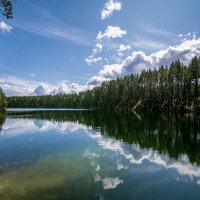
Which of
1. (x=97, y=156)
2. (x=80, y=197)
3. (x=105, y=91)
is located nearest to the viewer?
(x=80, y=197)

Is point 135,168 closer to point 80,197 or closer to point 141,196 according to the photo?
point 141,196

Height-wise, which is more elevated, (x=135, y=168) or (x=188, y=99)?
(x=188, y=99)

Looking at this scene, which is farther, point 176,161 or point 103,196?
point 176,161

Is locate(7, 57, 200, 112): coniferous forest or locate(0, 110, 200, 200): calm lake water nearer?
locate(0, 110, 200, 200): calm lake water

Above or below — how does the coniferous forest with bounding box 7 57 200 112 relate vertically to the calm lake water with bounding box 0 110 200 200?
above

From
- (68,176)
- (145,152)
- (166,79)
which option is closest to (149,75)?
(166,79)

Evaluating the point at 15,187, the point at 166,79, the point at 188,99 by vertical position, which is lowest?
the point at 15,187

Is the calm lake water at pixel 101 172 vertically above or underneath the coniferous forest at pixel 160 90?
underneath

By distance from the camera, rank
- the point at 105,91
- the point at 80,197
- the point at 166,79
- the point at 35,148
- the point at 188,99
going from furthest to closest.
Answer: the point at 105,91 → the point at 166,79 → the point at 188,99 → the point at 35,148 → the point at 80,197

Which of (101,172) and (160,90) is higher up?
(160,90)

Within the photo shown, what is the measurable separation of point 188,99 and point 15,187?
9757 centimetres

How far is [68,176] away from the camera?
17.3m

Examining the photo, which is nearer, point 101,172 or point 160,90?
point 101,172

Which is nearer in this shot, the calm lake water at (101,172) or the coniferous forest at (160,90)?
the calm lake water at (101,172)
